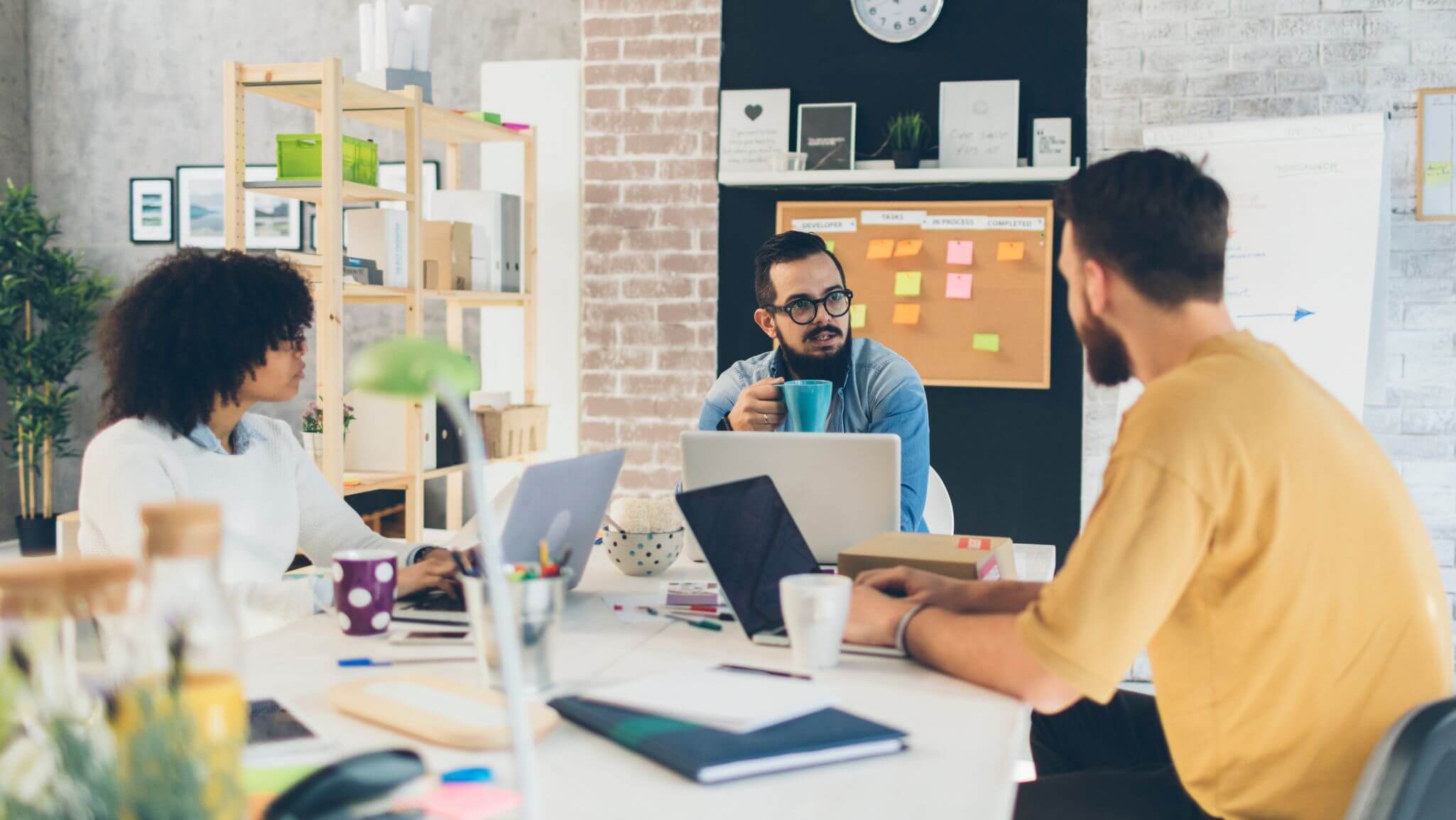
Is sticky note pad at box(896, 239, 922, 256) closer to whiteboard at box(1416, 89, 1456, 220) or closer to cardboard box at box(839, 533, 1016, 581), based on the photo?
whiteboard at box(1416, 89, 1456, 220)

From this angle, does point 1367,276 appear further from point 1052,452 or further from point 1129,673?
point 1129,673

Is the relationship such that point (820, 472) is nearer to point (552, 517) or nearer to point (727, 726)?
point (552, 517)

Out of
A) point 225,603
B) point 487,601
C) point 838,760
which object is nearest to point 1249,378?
point 838,760

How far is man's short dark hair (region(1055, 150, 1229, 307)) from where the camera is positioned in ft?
4.78

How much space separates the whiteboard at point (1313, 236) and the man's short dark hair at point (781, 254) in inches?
58.1

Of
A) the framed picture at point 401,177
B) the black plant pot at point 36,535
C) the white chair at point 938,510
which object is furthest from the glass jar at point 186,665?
the black plant pot at point 36,535

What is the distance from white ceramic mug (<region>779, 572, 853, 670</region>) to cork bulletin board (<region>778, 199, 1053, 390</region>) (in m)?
2.70

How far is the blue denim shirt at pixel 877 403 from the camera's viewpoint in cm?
267

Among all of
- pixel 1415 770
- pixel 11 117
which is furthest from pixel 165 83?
pixel 1415 770

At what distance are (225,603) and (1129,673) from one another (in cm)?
371

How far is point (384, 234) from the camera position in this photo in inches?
161

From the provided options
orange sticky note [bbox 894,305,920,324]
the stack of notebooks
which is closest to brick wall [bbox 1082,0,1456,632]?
orange sticky note [bbox 894,305,920,324]

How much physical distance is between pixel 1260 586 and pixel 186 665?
107 centimetres

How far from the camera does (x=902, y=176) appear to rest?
397 centimetres
